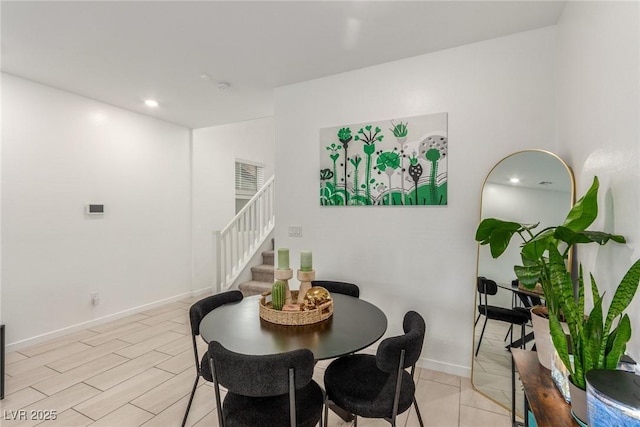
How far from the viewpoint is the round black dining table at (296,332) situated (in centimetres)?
142

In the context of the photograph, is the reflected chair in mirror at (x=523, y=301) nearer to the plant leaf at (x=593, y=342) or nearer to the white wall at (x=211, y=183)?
the plant leaf at (x=593, y=342)

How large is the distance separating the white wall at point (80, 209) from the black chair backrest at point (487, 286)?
4.00 meters

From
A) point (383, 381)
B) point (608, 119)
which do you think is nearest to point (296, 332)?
point (383, 381)

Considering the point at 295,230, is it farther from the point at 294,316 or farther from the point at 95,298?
the point at 95,298

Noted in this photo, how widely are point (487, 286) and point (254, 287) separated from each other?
2806 millimetres

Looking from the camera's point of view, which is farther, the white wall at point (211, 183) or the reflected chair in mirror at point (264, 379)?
the white wall at point (211, 183)

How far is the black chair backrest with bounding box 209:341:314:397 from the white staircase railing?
10.2ft

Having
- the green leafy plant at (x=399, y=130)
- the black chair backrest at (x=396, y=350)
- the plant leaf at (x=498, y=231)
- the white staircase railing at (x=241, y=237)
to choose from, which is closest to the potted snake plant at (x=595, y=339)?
the plant leaf at (x=498, y=231)

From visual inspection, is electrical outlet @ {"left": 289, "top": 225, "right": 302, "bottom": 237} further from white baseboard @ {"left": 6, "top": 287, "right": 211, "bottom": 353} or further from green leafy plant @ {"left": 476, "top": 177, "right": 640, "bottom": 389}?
white baseboard @ {"left": 6, "top": 287, "right": 211, "bottom": 353}

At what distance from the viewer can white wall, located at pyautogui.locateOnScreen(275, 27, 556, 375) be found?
7.61 ft

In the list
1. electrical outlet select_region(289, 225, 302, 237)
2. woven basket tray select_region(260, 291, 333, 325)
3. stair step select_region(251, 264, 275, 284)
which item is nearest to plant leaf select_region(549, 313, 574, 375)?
woven basket tray select_region(260, 291, 333, 325)

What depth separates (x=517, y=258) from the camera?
218 cm

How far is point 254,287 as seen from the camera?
4.13 m

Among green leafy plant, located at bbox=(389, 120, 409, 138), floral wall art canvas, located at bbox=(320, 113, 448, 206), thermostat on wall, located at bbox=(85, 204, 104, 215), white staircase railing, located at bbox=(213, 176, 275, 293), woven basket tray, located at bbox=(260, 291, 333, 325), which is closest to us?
woven basket tray, located at bbox=(260, 291, 333, 325)
